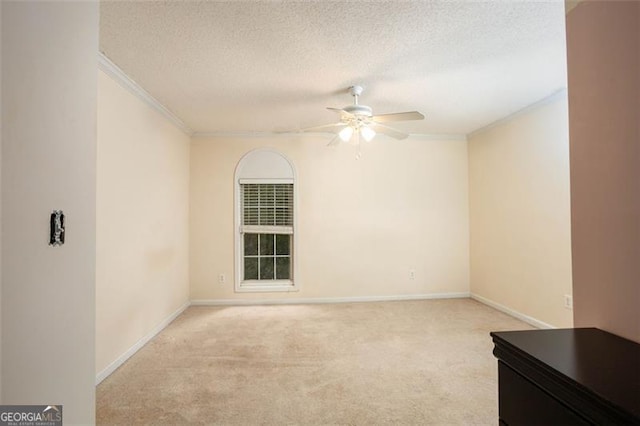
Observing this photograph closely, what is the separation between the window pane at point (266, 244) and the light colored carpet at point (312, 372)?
1029 mm

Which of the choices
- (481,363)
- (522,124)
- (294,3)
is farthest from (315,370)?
(522,124)

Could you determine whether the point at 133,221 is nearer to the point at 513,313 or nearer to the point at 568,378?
the point at 568,378

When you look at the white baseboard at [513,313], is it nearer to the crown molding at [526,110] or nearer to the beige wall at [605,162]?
the crown molding at [526,110]

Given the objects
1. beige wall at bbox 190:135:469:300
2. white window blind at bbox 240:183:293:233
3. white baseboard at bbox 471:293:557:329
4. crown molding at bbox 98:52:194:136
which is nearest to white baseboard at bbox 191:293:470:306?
beige wall at bbox 190:135:469:300

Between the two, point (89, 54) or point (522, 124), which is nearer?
point (89, 54)

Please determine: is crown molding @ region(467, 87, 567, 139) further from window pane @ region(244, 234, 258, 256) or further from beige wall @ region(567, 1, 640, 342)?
window pane @ region(244, 234, 258, 256)

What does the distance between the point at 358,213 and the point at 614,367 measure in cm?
384

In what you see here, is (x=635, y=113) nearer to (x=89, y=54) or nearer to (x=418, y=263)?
(x=89, y=54)

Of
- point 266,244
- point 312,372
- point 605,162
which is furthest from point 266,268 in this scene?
point 605,162

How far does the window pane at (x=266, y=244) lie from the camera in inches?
178

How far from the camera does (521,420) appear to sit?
0.79 m

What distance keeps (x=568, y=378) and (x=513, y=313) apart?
3.70m

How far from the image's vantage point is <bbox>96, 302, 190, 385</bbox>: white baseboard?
232 centimetres

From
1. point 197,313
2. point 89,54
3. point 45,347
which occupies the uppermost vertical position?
point 89,54
